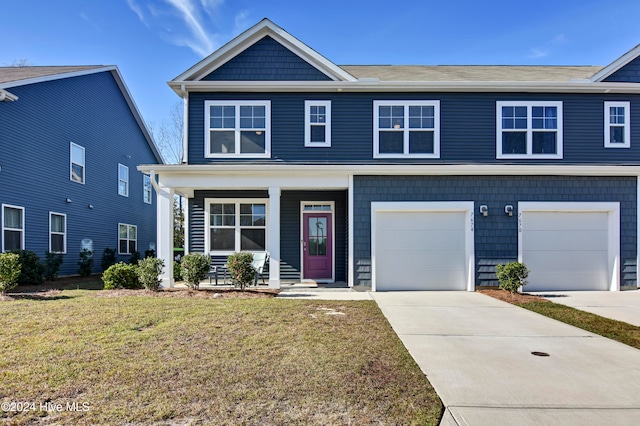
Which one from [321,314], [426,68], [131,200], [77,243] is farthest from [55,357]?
[131,200]

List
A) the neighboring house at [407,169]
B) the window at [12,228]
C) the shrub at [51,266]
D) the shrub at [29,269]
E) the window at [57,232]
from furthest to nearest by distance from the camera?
the window at [57,232], the shrub at [51,266], the window at [12,228], the shrub at [29,269], the neighboring house at [407,169]

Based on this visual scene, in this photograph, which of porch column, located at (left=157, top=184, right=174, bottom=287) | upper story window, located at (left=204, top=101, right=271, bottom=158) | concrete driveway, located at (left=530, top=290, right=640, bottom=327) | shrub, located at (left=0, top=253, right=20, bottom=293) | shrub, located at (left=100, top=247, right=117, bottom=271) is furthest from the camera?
shrub, located at (left=100, top=247, right=117, bottom=271)

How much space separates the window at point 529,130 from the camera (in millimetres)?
11188

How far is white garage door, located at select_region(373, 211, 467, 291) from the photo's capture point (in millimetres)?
10422

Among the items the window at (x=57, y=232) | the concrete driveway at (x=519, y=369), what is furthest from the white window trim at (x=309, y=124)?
the window at (x=57, y=232)

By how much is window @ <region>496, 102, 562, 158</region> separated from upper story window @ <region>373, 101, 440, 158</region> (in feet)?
5.88

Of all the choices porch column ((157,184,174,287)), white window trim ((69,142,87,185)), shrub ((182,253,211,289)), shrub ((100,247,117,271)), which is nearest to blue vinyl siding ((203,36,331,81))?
porch column ((157,184,174,287))

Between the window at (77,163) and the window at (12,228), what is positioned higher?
the window at (77,163)

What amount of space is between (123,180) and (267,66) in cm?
1006

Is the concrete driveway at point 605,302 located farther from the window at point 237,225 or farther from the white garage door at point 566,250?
the window at point 237,225

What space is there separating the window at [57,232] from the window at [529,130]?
14.0 meters

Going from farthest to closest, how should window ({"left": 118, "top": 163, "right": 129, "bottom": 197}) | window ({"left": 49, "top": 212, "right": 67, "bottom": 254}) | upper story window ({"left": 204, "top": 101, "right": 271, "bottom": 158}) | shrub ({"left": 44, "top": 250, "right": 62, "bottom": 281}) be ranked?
window ({"left": 118, "top": 163, "right": 129, "bottom": 197}) → window ({"left": 49, "top": 212, "right": 67, "bottom": 254}) → shrub ({"left": 44, "top": 250, "right": 62, "bottom": 281}) → upper story window ({"left": 204, "top": 101, "right": 271, "bottom": 158})

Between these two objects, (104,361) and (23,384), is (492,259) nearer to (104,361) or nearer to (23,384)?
(104,361)

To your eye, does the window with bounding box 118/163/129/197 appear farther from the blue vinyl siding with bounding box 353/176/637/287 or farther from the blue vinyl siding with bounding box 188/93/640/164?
the blue vinyl siding with bounding box 353/176/637/287
